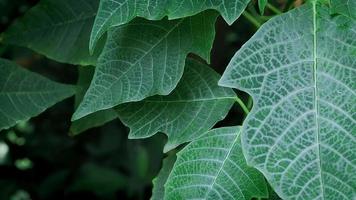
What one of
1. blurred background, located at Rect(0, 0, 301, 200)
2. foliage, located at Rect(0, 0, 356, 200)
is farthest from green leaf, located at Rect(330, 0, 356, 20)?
blurred background, located at Rect(0, 0, 301, 200)

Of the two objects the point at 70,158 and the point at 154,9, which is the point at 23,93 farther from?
the point at 70,158

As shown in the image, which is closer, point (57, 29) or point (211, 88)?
point (211, 88)

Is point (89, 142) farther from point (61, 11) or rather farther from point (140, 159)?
point (61, 11)

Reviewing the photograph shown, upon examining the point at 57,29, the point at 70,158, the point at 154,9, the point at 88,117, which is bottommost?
the point at 70,158

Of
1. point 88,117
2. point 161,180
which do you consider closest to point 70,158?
point 88,117

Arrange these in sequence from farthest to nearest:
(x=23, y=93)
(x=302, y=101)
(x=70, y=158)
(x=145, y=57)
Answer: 1. (x=70, y=158)
2. (x=23, y=93)
3. (x=145, y=57)
4. (x=302, y=101)
